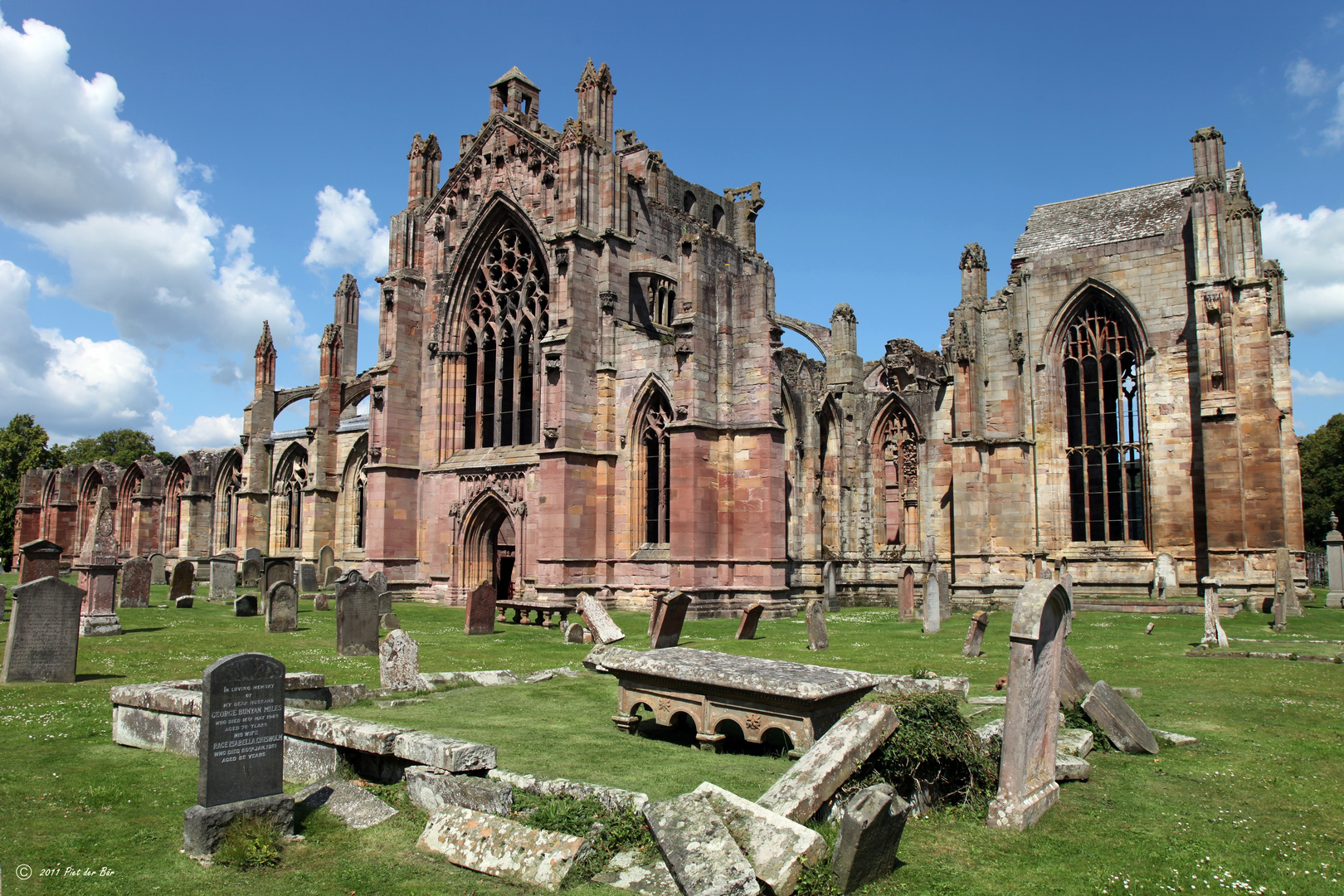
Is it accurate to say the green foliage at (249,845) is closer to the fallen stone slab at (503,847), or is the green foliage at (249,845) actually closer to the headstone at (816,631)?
the fallen stone slab at (503,847)

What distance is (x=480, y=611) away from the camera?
58.3ft

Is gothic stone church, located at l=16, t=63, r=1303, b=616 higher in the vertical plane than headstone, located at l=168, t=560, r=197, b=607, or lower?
higher

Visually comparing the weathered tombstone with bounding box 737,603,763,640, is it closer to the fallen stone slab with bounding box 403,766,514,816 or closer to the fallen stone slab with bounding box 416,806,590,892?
the fallen stone slab with bounding box 403,766,514,816

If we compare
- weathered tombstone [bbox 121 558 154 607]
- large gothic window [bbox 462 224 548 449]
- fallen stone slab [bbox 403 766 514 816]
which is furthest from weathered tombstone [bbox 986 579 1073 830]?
weathered tombstone [bbox 121 558 154 607]

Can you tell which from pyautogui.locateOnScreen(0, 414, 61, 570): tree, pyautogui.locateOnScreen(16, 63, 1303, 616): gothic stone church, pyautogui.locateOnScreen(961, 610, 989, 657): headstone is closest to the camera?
pyautogui.locateOnScreen(961, 610, 989, 657): headstone

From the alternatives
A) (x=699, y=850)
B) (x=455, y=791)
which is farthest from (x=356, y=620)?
(x=699, y=850)

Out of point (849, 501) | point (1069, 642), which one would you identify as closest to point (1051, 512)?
point (849, 501)

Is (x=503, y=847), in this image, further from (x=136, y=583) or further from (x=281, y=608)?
(x=136, y=583)

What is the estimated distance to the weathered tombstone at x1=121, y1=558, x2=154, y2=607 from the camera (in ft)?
72.3

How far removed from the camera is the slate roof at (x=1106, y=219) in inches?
1075

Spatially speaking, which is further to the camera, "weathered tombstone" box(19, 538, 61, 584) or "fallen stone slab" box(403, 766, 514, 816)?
"weathered tombstone" box(19, 538, 61, 584)

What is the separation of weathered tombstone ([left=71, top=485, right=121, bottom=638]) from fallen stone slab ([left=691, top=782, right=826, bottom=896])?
1462 cm

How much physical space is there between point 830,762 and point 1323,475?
179 ft

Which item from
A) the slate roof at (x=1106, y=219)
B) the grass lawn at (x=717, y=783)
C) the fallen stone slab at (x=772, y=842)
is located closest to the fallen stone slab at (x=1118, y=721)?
the grass lawn at (x=717, y=783)
